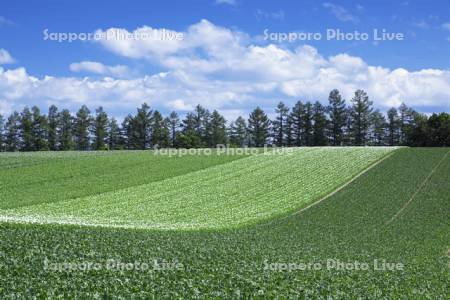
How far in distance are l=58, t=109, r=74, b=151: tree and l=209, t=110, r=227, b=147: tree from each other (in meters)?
36.9

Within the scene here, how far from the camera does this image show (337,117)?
126m

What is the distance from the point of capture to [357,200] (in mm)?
47875

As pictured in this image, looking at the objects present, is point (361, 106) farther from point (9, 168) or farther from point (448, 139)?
point (9, 168)

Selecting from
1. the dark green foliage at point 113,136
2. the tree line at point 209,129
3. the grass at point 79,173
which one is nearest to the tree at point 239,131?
the tree line at point 209,129

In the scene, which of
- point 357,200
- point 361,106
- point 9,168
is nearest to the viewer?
point 357,200

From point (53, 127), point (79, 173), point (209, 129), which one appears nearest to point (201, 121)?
point (209, 129)

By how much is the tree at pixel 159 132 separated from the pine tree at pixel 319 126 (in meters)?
38.5

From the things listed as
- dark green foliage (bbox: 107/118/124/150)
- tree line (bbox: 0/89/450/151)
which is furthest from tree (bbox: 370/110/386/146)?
dark green foliage (bbox: 107/118/124/150)

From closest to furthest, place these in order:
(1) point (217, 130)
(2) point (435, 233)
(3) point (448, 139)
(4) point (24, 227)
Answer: (4) point (24, 227) → (2) point (435, 233) → (3) point (448, 139) → (1) point (217, 130)

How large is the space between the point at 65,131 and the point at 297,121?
61193mm

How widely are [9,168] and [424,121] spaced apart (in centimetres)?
8949

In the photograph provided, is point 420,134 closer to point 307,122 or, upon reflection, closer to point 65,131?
point 307,122

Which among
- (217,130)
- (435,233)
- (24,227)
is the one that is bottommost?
(435,233)

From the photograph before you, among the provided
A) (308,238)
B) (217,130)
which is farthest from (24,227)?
(217,130)
